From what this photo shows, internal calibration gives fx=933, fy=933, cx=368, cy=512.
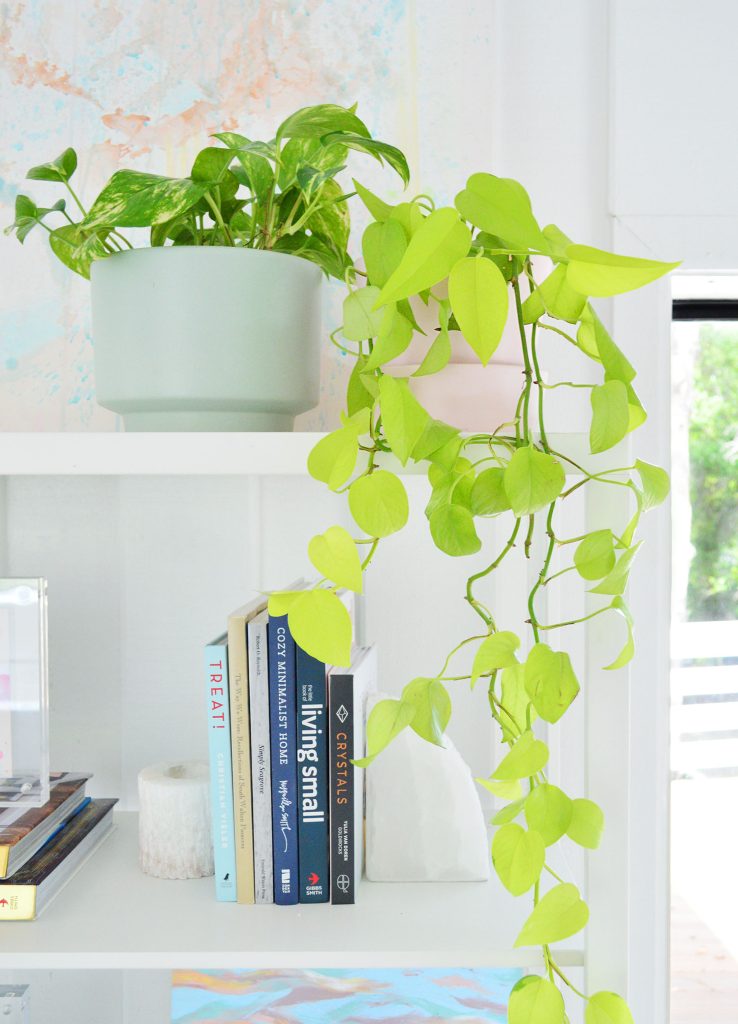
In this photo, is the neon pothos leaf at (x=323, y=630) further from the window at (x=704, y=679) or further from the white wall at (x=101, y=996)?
the window at (x=704, y=679)

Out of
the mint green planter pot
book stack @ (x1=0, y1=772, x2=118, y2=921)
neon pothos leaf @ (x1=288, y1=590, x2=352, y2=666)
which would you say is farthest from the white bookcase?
neon pothos leaf @ (x1=288, y1=590, x2=352, y2=666)

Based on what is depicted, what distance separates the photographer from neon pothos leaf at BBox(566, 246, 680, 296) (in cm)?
48

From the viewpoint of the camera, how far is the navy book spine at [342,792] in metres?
0.80

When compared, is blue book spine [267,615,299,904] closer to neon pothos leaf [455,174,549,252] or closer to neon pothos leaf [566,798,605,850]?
neon pothos leaf [566,798,605,850]

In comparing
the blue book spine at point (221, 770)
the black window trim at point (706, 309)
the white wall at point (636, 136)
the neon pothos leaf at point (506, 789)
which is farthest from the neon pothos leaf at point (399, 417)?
the black window trim at point (706, 309)

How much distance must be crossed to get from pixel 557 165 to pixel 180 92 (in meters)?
0.44

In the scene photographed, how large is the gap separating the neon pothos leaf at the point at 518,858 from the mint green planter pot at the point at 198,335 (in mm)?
390

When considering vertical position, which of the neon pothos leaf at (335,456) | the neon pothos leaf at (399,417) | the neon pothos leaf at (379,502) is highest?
the neon pothos leaf at (399,417)

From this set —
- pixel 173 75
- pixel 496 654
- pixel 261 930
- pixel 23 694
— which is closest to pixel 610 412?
pixel 496 654

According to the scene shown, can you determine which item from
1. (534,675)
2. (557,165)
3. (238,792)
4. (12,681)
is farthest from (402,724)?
(557,165)

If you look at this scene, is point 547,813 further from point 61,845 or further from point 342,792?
point 61,845

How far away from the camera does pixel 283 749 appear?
809mm

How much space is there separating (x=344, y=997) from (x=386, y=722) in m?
0.64

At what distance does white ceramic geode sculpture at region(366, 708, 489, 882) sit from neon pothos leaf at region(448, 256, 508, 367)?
46 cm
